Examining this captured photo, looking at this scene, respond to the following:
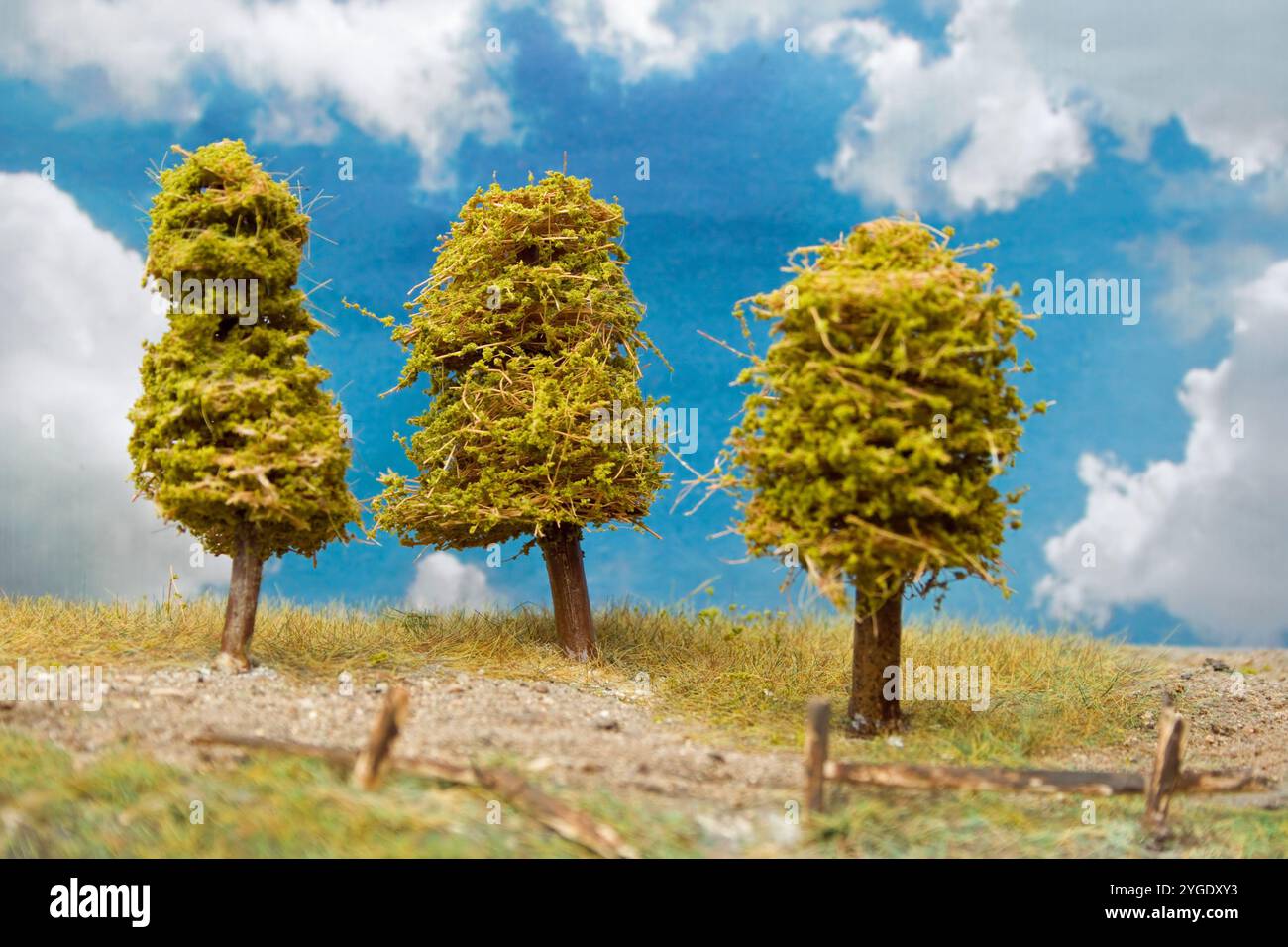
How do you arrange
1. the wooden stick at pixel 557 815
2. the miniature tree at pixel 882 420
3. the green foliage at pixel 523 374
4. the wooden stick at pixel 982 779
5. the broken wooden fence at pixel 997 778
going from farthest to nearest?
the green foliage at pixel 523 374
the miniature tree at pixel 882 420
the wooden stick at pixel 982 779
the broken wooden fence at pixel 997 778
the wooden stick at pixel 557 815

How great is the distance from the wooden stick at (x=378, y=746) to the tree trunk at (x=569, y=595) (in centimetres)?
604

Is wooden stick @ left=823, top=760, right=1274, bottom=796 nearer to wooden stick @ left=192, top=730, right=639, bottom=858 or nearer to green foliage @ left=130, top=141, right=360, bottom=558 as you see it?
wooden stick @ left=192, top=730, right=639, bottom=858

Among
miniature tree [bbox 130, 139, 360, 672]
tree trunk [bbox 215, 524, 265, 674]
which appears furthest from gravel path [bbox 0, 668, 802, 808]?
miniature tree [bbox 130, 139, 360, 672]

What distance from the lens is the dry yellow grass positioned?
11.6 m

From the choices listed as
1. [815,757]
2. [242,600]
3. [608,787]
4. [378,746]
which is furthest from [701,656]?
[378,746]

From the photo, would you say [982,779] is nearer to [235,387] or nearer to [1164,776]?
[1164,776]

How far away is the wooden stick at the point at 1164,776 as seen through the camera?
8.26m

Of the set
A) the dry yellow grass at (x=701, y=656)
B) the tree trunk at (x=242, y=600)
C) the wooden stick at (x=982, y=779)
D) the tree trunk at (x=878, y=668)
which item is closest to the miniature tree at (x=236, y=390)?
the tree trunk at (x=242, y=600)

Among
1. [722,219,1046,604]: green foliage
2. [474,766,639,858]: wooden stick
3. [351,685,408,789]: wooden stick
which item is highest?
[722,219,1046,604]: green foliage

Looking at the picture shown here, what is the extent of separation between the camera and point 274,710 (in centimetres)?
1003

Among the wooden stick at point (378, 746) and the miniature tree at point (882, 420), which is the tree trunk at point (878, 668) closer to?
the miniature tree at point (882, 420)

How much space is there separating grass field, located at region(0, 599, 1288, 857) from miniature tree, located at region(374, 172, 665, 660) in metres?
1.50
